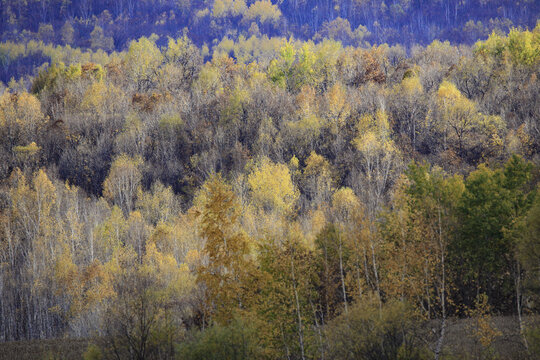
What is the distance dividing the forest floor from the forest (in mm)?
215

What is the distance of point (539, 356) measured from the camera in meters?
22.5

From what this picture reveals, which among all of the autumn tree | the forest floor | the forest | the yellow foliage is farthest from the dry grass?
the yellow foliage

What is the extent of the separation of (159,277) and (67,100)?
64648 mm

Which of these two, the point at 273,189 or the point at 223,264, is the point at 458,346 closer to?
the point at 223,264

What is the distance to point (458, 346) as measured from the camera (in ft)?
85.3

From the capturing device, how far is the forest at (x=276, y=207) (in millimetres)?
26219

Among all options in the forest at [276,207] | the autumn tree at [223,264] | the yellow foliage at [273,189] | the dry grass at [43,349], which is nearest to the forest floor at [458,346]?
the dry grass at [43,349]

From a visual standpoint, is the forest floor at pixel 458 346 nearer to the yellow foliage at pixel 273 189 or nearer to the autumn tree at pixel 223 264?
the autumn tree at pixel 223 264

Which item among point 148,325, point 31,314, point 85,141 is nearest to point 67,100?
point 85,141

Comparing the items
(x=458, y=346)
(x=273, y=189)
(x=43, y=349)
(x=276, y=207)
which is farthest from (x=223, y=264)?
(x=273, y=189)

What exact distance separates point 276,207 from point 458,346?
37140 mm

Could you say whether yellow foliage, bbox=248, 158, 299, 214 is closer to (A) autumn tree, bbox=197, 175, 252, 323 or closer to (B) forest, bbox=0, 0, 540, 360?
(B) forest, bbox=0, 0, 540, 360

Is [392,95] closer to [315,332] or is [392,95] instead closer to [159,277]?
[159,277]

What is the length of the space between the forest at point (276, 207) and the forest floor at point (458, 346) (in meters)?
0.22
